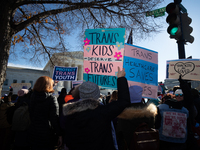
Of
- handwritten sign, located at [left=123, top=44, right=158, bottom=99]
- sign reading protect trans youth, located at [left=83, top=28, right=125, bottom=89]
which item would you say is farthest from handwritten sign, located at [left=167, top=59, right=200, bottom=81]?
sign reading protect trans youth, located at [left=83, top=28, right=125, bottom=89]

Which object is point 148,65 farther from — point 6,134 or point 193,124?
point 6,134

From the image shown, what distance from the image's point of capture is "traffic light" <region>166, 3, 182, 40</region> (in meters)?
3.11

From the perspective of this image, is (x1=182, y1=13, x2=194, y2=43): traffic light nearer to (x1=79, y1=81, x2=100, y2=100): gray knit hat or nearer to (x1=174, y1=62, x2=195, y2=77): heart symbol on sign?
(x1=174, y1=62, x2=195, y2=77): heart symbol on sign

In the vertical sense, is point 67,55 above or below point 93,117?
above

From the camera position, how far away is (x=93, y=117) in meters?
1.37

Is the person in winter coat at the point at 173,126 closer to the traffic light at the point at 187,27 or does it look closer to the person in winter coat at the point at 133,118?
the person in winter coat at the point at 133,118

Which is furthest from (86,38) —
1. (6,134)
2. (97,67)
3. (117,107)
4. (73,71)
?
(73,71)

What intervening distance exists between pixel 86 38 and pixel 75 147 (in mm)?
2312

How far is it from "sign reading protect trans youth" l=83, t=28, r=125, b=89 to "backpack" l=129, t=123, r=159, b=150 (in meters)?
1.19

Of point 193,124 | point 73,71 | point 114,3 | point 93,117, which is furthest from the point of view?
point 73,71

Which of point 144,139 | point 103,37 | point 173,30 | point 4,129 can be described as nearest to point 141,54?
point 173,30

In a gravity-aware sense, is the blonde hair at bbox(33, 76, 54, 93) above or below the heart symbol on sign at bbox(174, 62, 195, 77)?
below

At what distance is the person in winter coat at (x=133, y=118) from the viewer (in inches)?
73.9

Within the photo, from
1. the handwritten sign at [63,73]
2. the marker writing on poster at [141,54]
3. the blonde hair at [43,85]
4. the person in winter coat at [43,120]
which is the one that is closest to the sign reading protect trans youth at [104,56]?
the marker writing on poster at [141,54]
